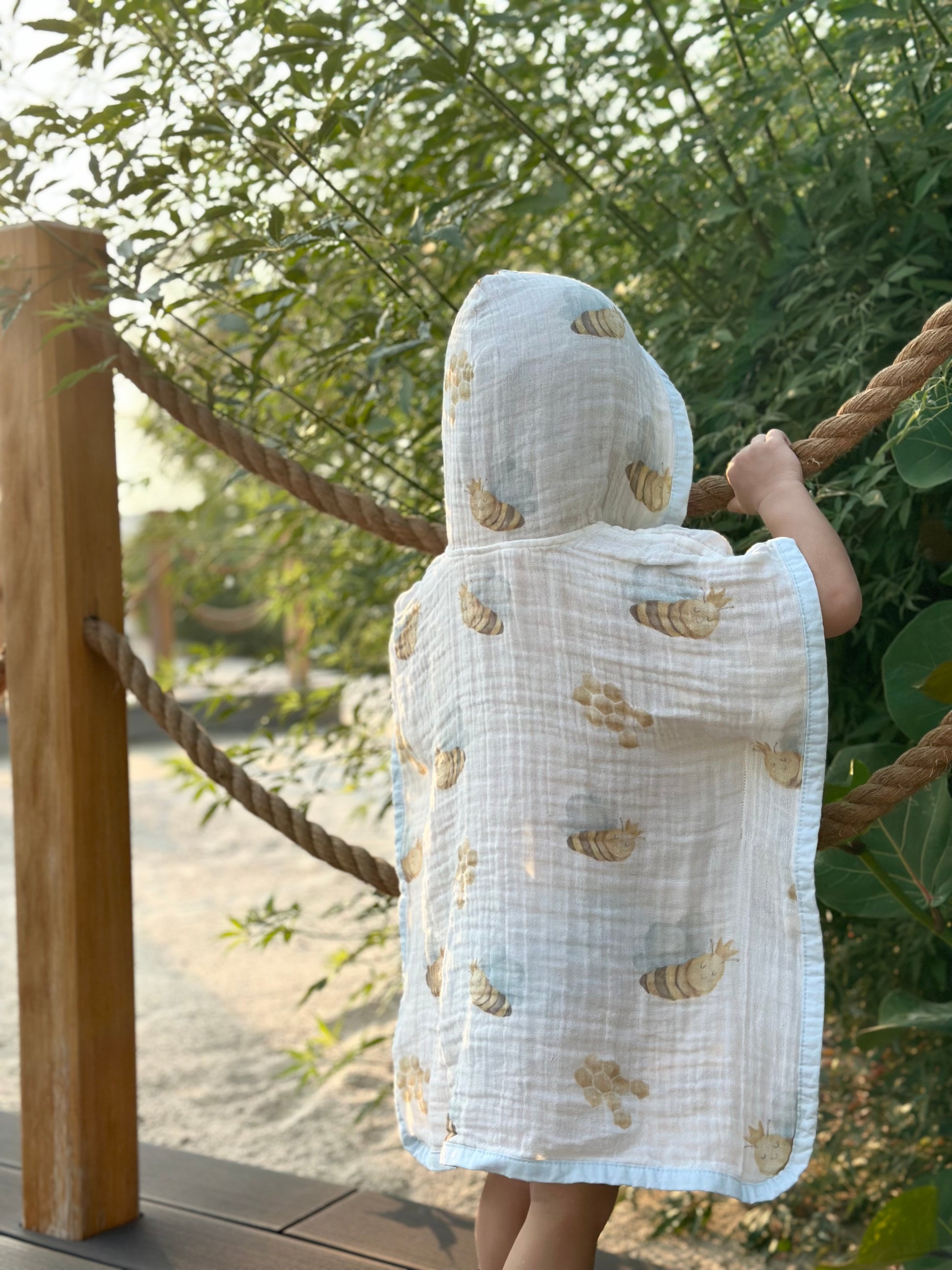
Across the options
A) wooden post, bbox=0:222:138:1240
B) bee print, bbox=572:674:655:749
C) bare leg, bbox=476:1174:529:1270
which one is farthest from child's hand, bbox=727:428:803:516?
wooden post, bbox=0:222:138:1240

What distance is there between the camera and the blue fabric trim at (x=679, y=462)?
110 centimetres

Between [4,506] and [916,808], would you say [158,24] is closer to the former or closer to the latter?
[4,506]

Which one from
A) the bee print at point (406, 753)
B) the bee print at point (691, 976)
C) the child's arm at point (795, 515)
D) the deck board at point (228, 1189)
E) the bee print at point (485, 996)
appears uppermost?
the child's arm at point (795, 515)

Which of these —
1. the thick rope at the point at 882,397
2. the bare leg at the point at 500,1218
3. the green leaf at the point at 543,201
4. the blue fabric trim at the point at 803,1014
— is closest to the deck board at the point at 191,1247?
the bare leg at the point at 500,1218

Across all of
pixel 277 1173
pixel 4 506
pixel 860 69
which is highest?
pixel 860 69

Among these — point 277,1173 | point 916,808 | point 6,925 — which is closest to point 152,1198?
point 277,1173

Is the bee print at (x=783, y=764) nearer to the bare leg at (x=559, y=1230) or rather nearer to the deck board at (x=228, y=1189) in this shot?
the bare leg at (x=559, y=1230)

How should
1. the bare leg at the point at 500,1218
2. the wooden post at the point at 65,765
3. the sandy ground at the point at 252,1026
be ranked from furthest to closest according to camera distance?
the sandy ground at the point at 252,1026
the wooden post at the point at 65,765
the bare leg at the point at 500,1218

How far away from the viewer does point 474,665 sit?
3.59 ft

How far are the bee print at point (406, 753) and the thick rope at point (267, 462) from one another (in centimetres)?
32

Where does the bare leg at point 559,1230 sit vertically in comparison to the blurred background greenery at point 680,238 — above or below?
below

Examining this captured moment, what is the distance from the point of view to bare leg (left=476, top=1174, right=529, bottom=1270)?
117cm

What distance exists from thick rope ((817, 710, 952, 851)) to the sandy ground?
0.83 meters

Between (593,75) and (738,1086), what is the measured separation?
153 centimetres
